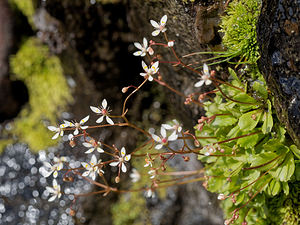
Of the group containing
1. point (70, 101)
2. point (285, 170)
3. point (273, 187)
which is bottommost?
point (70, 101)

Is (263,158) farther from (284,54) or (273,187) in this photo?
(284,54)

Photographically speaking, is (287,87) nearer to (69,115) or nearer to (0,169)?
(69,115)

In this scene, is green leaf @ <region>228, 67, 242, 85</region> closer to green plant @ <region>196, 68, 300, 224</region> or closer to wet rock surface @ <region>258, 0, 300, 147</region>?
green plant @ <region>196, 68, 300, 224</region>

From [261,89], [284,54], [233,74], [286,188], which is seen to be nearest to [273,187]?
[286,188]

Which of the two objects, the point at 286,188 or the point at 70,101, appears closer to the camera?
the point at 286,188

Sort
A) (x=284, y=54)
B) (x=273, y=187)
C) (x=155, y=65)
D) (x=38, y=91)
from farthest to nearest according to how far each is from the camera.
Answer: (x=38, y=91)
(x=273, y=187)
(x=155, y=65)
(x=284, y=54)

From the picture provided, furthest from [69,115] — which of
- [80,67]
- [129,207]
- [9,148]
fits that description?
[129,207]
